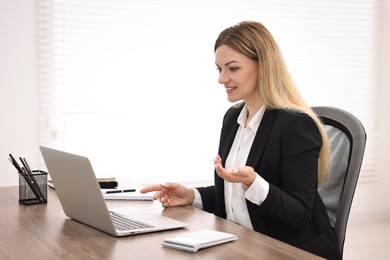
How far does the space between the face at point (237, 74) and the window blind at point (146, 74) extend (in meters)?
2.12

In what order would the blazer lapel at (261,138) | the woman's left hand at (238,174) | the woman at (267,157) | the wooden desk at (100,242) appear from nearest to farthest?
the wooden desk at (100,242), the woman's left hand at (238,174), the woman at (267,157), the blazer lapel at (261,138)

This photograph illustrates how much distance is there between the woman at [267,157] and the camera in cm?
190

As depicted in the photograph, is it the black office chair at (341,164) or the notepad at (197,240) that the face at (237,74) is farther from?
the notepad at (197,240)

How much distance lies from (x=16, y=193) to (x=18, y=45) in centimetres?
177

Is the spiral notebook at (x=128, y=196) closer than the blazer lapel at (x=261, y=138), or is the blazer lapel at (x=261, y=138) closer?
the blazer lapel at (x=261, y=138)

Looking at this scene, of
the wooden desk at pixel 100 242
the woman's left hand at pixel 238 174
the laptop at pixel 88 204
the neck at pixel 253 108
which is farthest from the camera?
the neck at pixel 253 108

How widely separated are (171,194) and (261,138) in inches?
14.8

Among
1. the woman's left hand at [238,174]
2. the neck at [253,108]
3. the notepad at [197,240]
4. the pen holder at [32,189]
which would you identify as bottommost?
the pen holder at [32,189]

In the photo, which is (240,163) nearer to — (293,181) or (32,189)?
(293,181)

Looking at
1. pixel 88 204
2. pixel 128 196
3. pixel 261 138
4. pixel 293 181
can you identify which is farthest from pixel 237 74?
pixel 88 204

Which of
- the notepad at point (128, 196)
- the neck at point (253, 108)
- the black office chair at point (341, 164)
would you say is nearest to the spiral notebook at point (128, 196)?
the notepad at point (128, 196)

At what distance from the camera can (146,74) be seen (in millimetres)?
4289

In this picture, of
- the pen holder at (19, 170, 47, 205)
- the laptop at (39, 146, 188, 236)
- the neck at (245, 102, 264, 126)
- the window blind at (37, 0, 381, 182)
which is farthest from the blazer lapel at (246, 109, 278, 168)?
the window blind at (37, 0, 381, 182)

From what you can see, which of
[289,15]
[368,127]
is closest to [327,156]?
[289,15]
